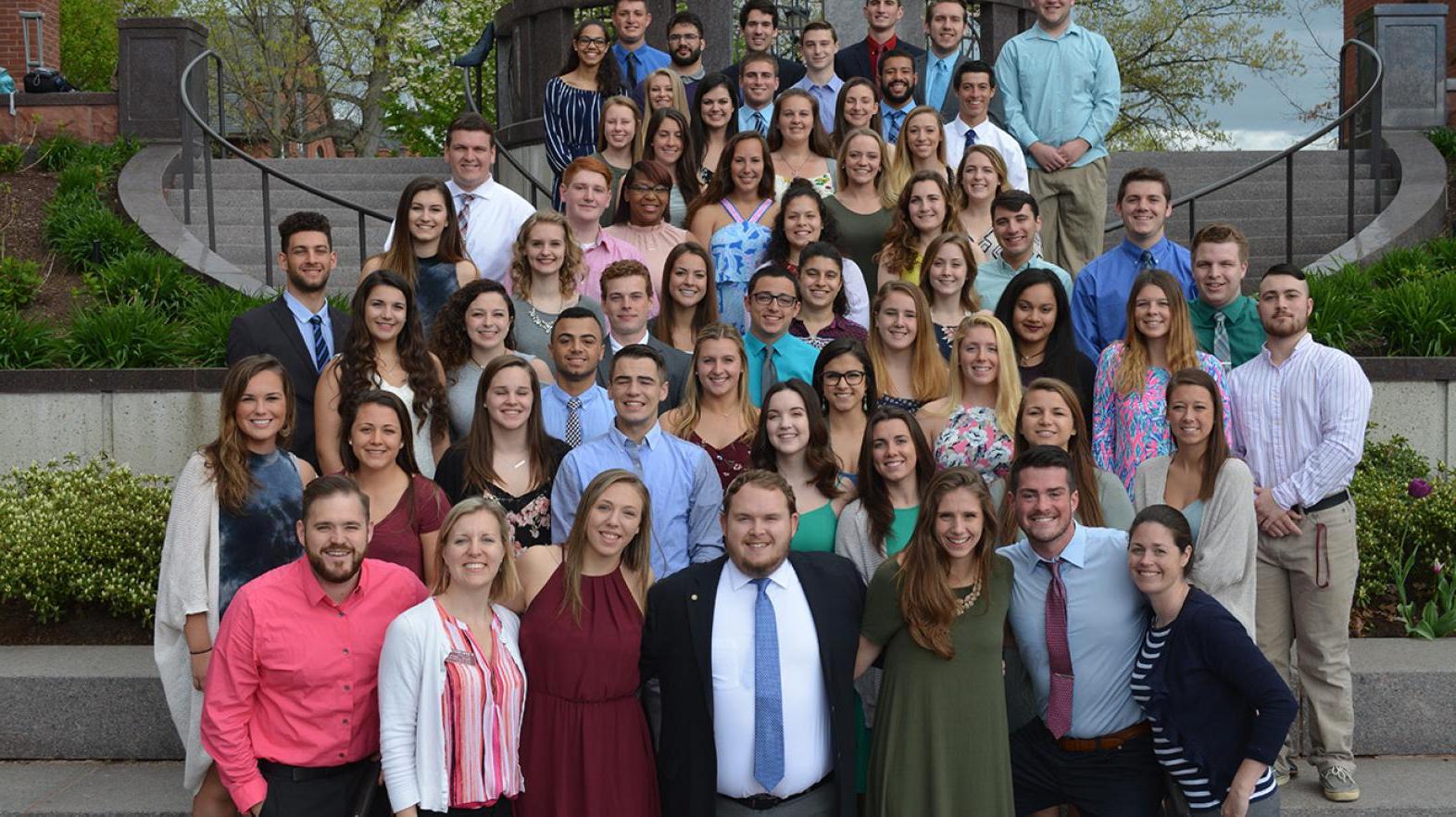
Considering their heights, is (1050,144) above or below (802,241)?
above

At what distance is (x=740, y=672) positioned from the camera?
5.25 m

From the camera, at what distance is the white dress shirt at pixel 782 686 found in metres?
5.21

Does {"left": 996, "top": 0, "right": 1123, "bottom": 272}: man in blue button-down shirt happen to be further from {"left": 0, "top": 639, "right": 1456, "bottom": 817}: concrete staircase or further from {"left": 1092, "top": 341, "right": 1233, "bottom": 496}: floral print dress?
{"left": 0, "top": 639, "right": 1456, "bottom": 817}: concrete staircase

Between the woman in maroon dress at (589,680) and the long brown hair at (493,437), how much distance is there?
29.0 inches

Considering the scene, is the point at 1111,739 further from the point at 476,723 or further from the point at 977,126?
the point at 977,126

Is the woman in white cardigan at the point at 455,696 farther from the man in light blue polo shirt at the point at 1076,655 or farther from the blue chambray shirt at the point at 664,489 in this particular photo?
the man in light blue polo shirt at the point at 1076,655

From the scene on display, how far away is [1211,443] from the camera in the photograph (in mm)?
5770

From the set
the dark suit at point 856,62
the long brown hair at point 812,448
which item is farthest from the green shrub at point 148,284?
the long brown hair at point 812,448

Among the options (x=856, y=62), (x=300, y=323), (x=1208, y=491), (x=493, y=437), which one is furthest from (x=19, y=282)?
(x=1208, y=491)

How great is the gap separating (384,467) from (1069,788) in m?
2.72

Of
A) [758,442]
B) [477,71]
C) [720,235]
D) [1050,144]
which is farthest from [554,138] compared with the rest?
[477,71]

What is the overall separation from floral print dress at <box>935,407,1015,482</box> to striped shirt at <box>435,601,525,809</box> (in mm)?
1986

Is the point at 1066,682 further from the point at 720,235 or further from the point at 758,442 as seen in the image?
the point at 720,235

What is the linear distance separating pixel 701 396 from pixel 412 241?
70.9 inches
